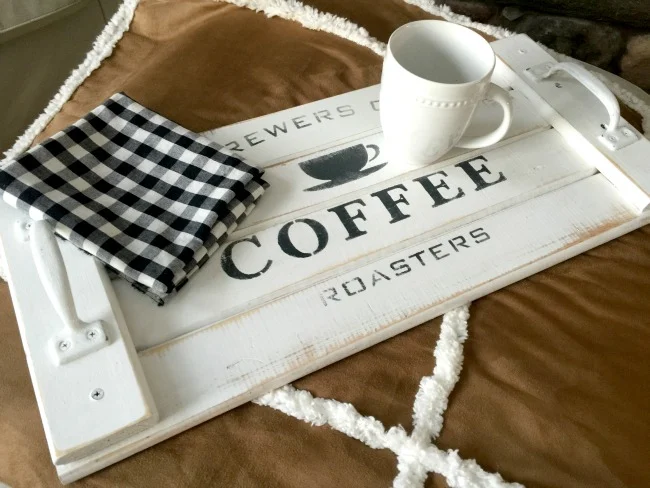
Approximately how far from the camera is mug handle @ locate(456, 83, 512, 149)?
0.50m

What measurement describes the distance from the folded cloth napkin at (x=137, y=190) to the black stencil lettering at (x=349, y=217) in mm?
75

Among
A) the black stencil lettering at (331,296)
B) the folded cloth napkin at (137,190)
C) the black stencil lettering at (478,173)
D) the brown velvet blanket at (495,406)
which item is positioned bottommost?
the brown velvet blanket at (495,406)

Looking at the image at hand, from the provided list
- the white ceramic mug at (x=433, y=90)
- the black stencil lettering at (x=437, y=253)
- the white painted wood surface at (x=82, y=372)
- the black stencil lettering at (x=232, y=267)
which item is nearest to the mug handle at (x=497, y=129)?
the white ceramic mug at (x=433, y=90)

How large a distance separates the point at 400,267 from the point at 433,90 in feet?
0.49

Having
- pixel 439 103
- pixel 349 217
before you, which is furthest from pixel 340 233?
pixel 439 103

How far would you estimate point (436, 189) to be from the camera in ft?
1.77

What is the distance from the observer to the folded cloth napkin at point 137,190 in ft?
1.47

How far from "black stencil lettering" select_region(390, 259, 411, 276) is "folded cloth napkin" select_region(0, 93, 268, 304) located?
0.14m

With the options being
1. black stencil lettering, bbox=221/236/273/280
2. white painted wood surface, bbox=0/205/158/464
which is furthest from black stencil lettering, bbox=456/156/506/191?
white painted wood surface, bbox=0/205/158/464

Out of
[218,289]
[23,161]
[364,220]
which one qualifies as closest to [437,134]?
[364,220]

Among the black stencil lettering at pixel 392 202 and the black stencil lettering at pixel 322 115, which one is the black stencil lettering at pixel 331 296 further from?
the black stencil lettering at pixel 322 115

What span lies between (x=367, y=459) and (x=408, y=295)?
0.14 meters

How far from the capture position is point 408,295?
0.47 meters

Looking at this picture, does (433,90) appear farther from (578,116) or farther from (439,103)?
(578,116)
